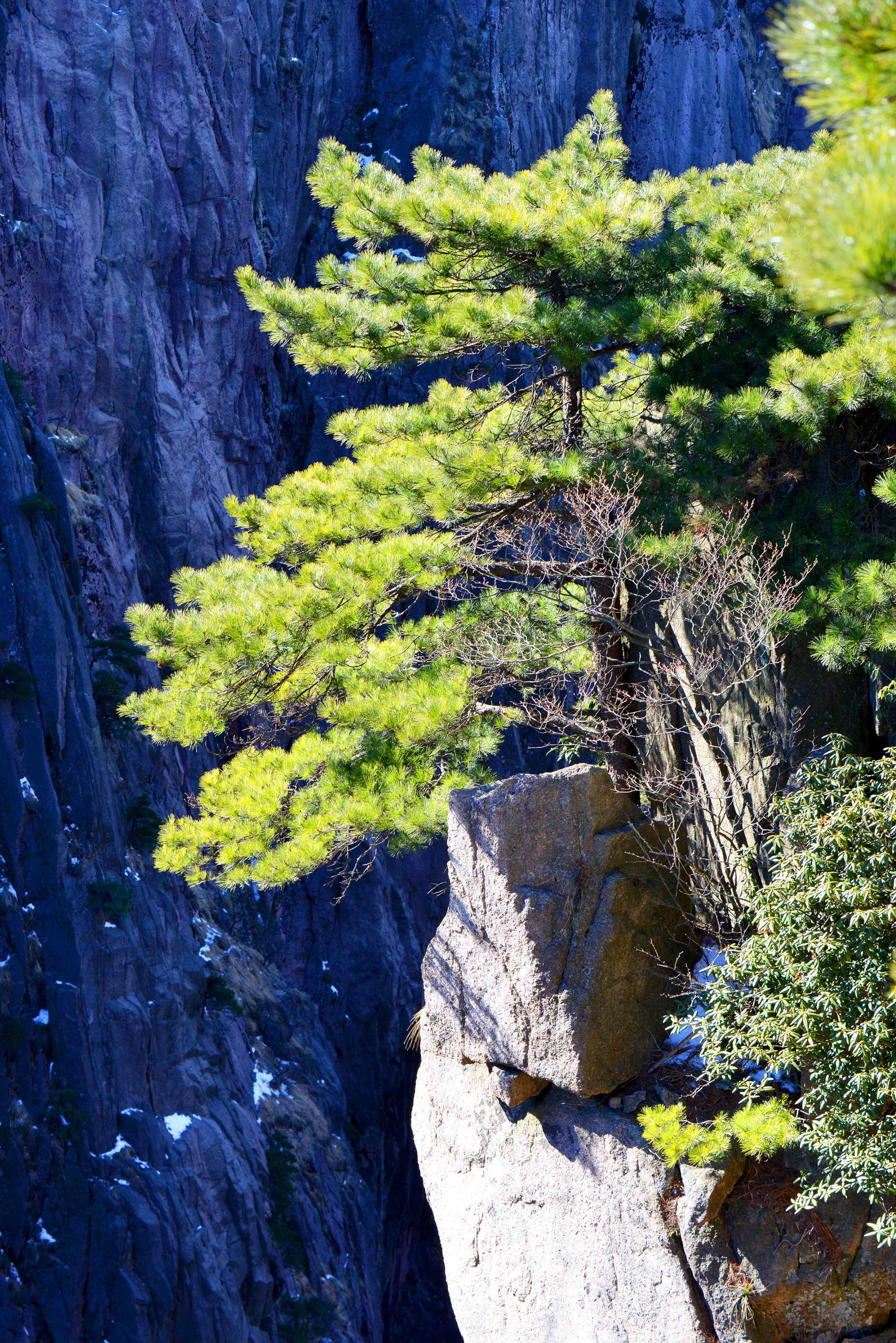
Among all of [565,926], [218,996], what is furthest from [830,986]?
[218,996]

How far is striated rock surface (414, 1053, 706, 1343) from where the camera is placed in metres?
5.25

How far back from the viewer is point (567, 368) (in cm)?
630

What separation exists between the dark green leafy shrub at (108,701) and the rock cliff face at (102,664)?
5.3 inches

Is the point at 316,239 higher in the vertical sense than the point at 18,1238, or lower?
higher

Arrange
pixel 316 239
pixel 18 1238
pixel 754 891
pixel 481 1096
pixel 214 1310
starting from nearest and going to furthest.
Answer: pixel 754 891 → pixel 481 1096 → pixel 18 1238 → pixel 214 1310 → pixel 316 239

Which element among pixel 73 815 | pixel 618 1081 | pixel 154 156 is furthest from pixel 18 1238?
pixel 154 156

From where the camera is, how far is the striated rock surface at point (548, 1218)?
5254 mm

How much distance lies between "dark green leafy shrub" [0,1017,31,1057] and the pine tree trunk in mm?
10477

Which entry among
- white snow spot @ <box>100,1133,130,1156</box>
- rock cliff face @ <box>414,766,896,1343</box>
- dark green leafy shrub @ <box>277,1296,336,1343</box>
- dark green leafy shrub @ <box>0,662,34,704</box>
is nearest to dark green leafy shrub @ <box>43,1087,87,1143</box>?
white snow spot @ <box>100,1133,130,1156</box>

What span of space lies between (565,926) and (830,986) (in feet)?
5.26

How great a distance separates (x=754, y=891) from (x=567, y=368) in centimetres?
337

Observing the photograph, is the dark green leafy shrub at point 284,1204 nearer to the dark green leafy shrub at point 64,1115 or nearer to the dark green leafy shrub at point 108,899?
the dark green leafy shrub at point 64,1115

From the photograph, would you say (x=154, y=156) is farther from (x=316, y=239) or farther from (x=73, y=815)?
(x=73, y=815)

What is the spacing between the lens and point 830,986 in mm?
4500
